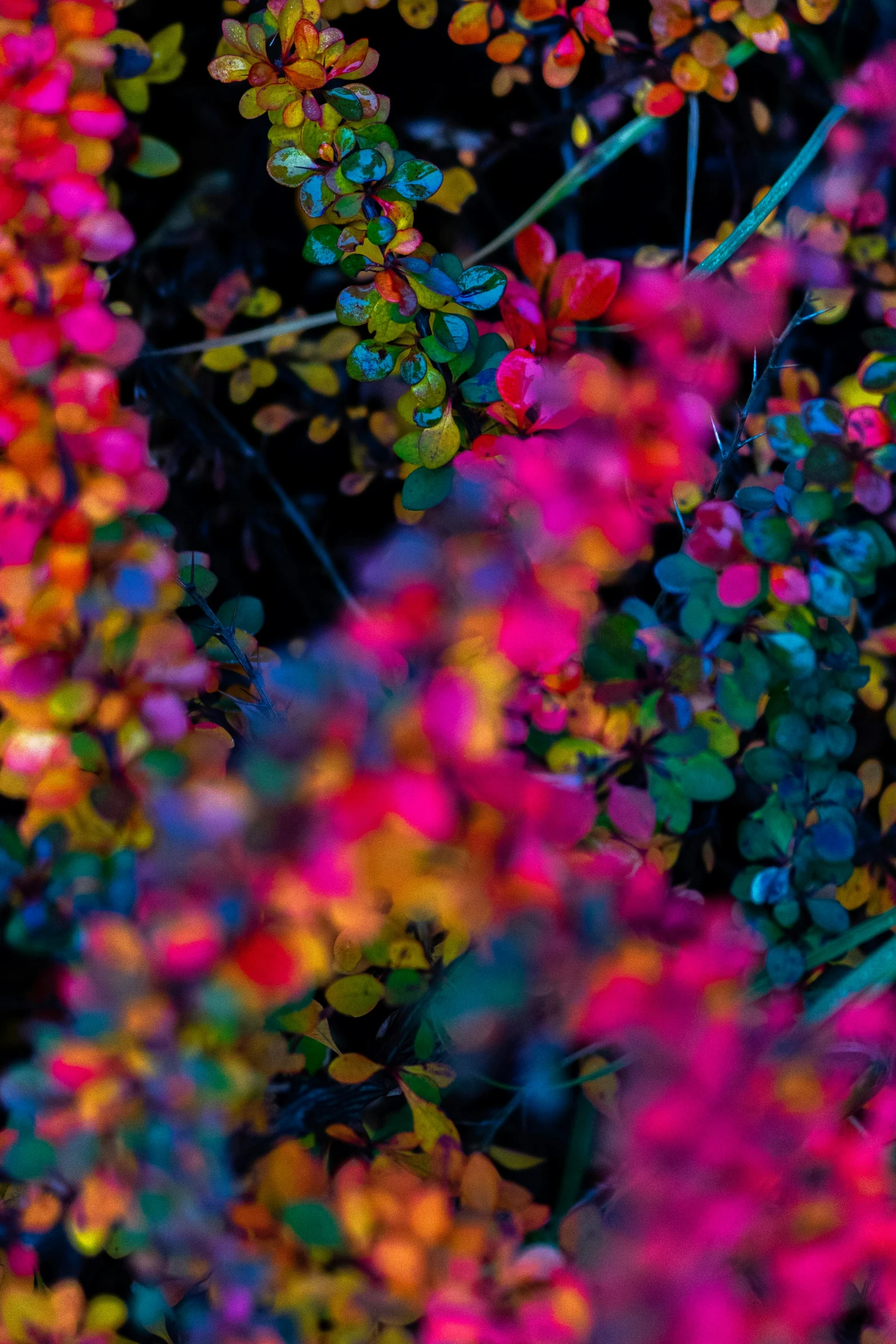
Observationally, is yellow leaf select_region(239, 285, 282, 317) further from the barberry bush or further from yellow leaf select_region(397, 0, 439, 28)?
yellow leaf select_region(397, 0, 439, 28)

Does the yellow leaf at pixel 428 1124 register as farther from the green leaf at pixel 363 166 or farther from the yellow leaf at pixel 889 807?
the green leaf at pixel 363 166

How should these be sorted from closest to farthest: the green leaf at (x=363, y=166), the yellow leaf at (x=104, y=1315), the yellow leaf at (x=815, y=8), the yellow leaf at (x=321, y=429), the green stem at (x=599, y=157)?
the yellow leaf at (x=104, y=1315) → the green leaf at (x=363, y=166) → the yellow leaf at (x=815, y=8) → the green stem at (x=599, y=157) → the yellow leaf at (x=321, y=429)

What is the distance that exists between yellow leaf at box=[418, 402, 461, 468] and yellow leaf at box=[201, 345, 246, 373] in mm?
418

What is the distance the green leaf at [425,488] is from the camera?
0.76 meters

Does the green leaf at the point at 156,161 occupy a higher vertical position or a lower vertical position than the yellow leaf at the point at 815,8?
lower

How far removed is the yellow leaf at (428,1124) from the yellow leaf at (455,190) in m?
0.84

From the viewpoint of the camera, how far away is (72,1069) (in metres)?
0.46

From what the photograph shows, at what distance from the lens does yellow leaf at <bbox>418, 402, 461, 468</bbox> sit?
73 cm

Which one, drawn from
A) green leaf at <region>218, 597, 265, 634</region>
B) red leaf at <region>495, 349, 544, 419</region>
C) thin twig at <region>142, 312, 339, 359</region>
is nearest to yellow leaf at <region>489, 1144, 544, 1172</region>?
green leaf at <region>218, 597, 265, 634</region>

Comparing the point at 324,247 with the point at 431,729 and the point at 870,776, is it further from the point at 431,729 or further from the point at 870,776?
the point at 870,776

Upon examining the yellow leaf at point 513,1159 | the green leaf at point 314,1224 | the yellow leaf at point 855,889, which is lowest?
the yellow leaf at point 513,1159

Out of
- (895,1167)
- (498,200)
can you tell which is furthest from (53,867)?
(498,200)

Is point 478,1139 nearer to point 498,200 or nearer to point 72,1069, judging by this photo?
point 72,1069

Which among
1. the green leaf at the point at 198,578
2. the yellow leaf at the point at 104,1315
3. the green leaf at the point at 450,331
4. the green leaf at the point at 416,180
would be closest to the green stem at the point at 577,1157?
the yellow leaf at the point at 104,1315
